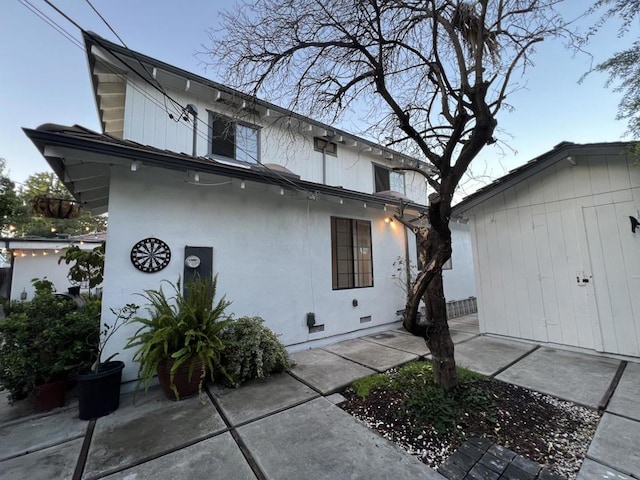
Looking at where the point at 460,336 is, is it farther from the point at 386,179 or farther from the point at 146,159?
the point at 146,159

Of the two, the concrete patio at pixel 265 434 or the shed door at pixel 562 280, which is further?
the shed door at pixel 562 280

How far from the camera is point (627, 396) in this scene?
2842 mm

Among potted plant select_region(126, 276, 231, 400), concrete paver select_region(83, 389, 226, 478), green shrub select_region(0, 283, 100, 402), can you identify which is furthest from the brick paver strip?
green shrub select_region(0, 283, 100, 402)

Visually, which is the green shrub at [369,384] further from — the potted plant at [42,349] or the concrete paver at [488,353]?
the potted plant at [42,349]

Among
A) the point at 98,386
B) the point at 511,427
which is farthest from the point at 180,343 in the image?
the point at 511,427

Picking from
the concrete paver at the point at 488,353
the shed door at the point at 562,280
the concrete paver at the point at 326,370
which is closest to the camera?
the concrete paver at the point at 326,370

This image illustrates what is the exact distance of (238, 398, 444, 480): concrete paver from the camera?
1912 mm

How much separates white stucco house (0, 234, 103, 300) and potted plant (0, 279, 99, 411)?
9352 millimetres

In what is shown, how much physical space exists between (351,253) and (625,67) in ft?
15.1

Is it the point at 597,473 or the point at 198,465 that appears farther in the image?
the point at 198,465

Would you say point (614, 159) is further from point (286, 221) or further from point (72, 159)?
point (72, 159)

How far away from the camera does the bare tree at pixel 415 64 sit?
264 cm

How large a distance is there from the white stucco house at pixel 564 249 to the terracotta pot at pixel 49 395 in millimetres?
6808

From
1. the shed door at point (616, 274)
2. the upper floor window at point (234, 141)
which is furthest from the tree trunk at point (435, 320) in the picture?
the upper floor window at point (234, 141)
